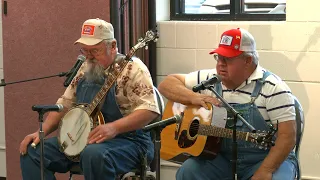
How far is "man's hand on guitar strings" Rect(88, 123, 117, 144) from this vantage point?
3914mm

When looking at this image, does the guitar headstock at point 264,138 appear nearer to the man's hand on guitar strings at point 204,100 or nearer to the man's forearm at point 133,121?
the man's hand on guitar strings at point 204,100

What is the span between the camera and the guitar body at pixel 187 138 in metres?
3.76

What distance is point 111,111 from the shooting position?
4102 millimetres

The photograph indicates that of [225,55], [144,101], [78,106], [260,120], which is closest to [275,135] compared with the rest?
[260,120]

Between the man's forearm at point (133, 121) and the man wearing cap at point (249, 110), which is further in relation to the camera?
the man's forearm at point (133, 121)

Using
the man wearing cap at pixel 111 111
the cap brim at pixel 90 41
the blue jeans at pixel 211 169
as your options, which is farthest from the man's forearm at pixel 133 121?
the cap brim at pixel 90 41

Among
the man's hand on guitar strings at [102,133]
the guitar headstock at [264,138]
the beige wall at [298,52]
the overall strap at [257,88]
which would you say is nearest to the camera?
the guitar headstock at [264,138]

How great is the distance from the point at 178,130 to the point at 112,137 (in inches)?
14.0

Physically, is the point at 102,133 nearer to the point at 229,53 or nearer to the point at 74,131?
the point at 74,131

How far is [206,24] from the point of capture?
4836 millimetres

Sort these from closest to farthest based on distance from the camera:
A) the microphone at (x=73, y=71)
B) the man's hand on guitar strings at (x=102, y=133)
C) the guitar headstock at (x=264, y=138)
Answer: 1. the guitar headstock at (x=264, y=138)
2. the man's hand on guitar strings at (x=102, y=133)
3. the microphone at (x=73, y=71)

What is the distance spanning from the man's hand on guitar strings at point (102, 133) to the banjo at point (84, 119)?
7 centimetres

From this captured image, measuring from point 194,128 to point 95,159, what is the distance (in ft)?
1.77

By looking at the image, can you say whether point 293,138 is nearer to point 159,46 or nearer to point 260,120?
point 260,120
